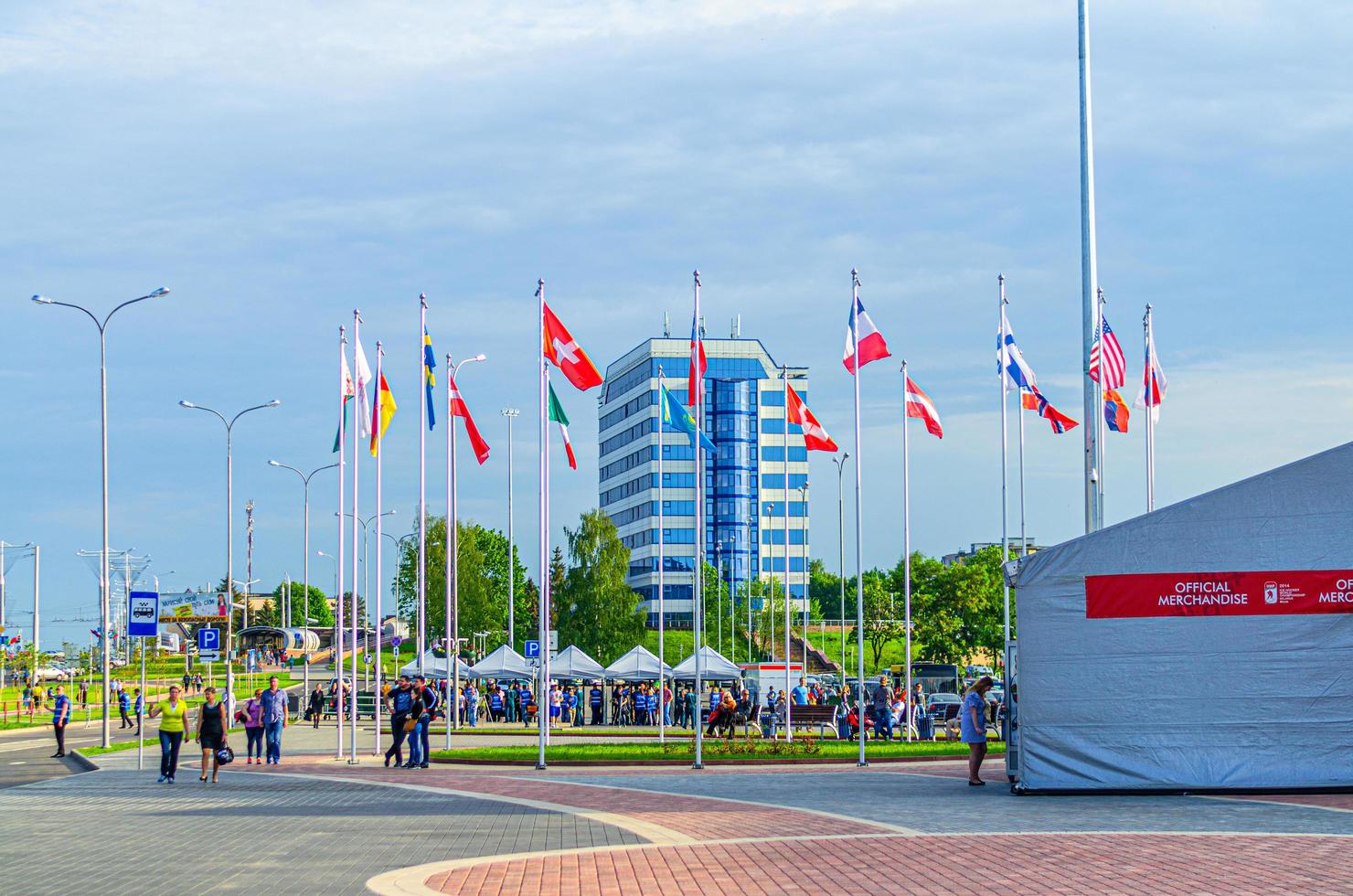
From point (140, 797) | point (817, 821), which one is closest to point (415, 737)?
point (140, 797)

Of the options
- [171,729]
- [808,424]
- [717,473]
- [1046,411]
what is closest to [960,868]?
[171,729]

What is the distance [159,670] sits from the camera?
114 metres

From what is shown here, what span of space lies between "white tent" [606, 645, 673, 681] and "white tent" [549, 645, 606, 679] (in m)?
0.56

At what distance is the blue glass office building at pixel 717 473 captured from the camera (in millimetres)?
130250

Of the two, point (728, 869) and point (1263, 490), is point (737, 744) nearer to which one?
point (1263, 490)

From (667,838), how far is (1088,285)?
13.7m

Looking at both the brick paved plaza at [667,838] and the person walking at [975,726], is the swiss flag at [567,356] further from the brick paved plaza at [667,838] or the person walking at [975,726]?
the person walking at [975,726]

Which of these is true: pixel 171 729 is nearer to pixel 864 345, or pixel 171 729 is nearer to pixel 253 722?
pixel 253 722

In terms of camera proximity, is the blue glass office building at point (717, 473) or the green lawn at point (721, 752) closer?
the green lawn at point (721, 752)

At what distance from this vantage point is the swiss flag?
28.2 meters

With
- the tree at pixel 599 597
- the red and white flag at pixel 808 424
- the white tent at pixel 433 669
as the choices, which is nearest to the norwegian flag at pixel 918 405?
the red and white flag at pixel 808 424

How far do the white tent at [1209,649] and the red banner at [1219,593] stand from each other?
2 cm

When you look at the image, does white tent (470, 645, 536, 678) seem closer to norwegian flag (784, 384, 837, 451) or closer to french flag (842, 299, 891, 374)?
norwegian flag (784, 384, 837, 451)

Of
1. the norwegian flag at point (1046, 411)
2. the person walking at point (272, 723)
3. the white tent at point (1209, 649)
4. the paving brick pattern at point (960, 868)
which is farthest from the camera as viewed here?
the norwegian flag at point (1046, 411)
